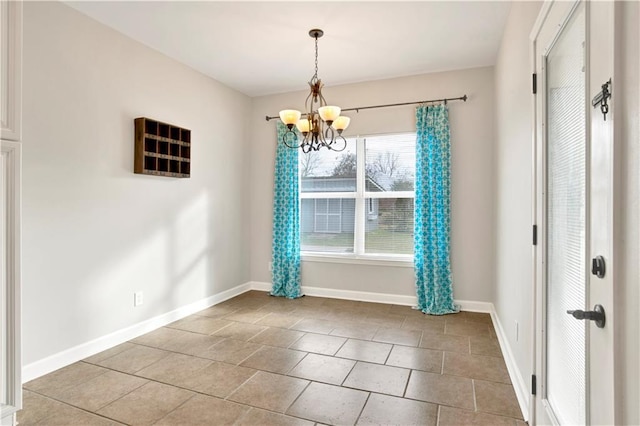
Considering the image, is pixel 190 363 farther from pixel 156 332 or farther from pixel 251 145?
pixel 251 145

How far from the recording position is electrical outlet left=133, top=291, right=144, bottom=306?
10.7 ft

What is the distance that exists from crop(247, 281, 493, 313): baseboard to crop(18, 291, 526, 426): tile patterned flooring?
0.94ft

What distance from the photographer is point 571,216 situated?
1.38 meters

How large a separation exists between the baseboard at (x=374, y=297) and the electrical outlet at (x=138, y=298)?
74.6 inches

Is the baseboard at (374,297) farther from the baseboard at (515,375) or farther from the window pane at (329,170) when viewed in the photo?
the window pane at (329,170)

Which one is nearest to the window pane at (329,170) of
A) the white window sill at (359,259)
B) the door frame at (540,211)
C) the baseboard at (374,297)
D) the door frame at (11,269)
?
the white window sill at (359,259)

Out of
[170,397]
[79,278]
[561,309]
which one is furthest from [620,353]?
[79,278]

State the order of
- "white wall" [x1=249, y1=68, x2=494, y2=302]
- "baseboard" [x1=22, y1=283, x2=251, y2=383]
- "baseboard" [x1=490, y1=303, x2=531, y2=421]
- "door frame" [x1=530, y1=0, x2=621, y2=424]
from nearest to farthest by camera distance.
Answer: "door frame" [x1=530, y1=0, x2=621, y2=424]
"baseboard" [x1=490, y1=303, x2=531, y2=421]
"baseboard" [x1=22, y1=283, x2=251, y2=383]
"white wall" [x1=249, y1=68, x2=494, y2=302]

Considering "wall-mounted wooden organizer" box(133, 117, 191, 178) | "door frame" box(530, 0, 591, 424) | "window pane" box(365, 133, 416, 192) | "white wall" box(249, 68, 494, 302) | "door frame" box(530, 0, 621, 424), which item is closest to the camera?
"door frame" box(530, 0, 621, 424)

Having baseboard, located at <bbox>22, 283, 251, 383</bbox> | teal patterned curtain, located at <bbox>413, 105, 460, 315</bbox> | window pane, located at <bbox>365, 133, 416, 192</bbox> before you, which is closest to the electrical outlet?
baseboard, located at <bbox>22, 283, 251, 383</bbox>

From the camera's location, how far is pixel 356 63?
3832mm

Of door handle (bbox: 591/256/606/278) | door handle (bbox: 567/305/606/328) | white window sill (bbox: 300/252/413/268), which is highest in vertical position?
door handle (bbox: 591/256/606/278)

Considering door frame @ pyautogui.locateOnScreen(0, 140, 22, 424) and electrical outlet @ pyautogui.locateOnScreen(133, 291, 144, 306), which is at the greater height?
door frame @ pyautogui.locateOnScreen(0, 140, 22, 424)

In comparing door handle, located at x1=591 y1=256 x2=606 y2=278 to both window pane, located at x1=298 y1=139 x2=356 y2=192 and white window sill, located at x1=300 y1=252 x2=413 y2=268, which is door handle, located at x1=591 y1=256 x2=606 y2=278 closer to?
white window sill, located at x1=300 y1=252 x2=413 y2=268
